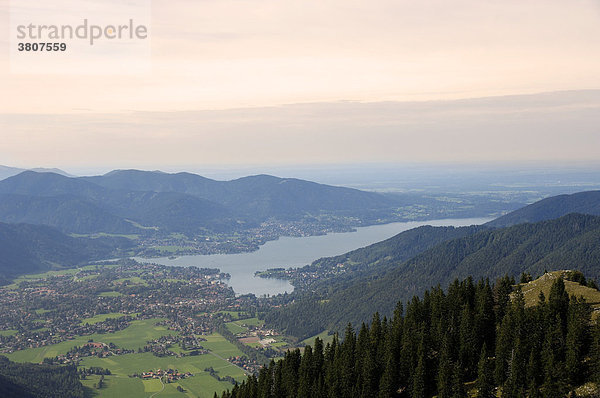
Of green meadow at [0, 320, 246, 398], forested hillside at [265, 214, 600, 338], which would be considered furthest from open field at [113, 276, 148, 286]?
forested hillside at [265, 214, 600, 338]

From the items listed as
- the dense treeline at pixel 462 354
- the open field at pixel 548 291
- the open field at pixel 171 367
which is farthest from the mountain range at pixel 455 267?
the dense treeline at pixel 462 354

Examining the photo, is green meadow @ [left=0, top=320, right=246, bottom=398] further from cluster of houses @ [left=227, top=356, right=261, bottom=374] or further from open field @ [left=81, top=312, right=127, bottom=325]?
open field @ [left=81, top=312, right=127, bottom=325]

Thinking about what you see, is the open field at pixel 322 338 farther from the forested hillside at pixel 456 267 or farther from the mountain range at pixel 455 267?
the mountain range at pixel 455 267

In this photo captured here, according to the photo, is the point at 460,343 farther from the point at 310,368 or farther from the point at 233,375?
the point at 233,375

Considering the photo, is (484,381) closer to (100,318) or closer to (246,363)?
(246,363)

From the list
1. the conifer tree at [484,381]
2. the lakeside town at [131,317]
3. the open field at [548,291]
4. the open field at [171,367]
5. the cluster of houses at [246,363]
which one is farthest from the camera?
the lakeside town at [131,317]

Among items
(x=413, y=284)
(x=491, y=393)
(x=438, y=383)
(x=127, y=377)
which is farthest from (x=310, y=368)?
(x=413, y=284)
